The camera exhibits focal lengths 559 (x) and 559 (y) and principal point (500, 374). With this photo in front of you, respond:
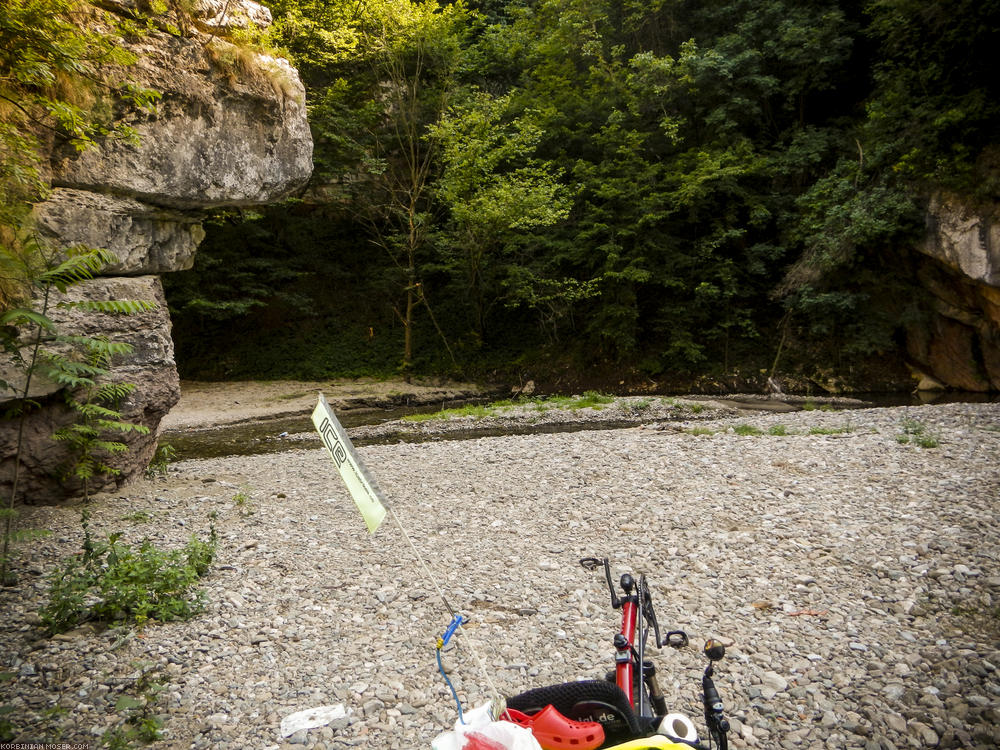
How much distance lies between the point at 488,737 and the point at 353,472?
1510mm

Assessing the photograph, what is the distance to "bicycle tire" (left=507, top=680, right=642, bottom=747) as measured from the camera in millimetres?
2143

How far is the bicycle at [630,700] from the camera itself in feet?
6.70

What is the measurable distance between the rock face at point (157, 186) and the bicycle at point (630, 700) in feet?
23.1

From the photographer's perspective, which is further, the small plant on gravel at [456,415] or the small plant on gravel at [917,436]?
the small plant on gravel at [456,415]

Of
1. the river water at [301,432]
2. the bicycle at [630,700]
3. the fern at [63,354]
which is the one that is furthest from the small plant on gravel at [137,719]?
the river water at [301,432]

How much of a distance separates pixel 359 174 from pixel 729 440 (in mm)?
18664

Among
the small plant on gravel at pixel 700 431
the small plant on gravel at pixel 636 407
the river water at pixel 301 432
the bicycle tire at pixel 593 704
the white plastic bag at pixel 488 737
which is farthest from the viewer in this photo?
the small plant on gravel at pixel 636 407

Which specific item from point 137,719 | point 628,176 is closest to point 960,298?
point 628,176

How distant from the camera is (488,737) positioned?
1809 mm

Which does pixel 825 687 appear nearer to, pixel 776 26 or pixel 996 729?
pixel 996 729

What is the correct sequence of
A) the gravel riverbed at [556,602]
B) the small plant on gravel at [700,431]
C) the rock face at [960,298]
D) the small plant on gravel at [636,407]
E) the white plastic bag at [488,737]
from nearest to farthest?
the white plastic bag at [488,737], the gravel riverbed at [556,602], the small plant on gravel at [700,431], the rock face at [960,298], the small plant on gravel at [636,407]

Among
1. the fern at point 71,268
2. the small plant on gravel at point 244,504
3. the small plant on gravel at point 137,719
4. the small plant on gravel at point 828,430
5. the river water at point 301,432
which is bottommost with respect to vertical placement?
the river water at point 301,432

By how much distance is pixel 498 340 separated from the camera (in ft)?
79.3

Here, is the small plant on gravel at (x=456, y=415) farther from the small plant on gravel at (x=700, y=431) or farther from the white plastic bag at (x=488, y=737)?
the white plastic bag at (x=488, y=737)
